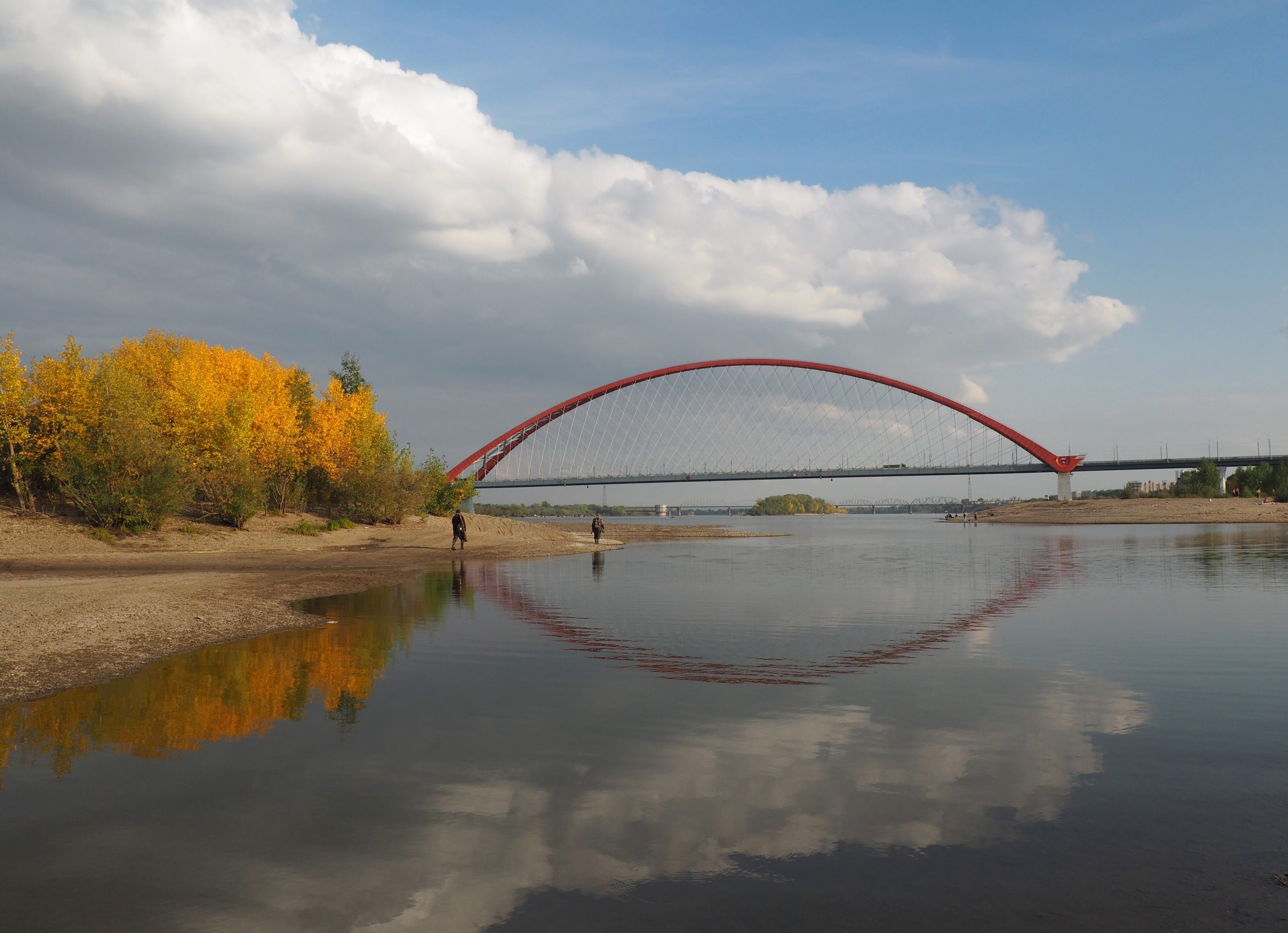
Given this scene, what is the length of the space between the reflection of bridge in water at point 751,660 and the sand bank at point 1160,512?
99011 mm

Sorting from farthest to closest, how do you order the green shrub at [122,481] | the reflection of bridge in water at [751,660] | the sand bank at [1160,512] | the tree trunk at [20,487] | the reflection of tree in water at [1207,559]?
the sand bank at [1160,512], the tree trunk at [20,487], the green shrub at [122,481], the reflection of tree in water at [1207,559], the reflection of bridge in water at [751,660]

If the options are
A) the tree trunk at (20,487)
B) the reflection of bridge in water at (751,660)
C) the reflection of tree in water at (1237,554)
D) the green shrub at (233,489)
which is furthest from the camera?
the green shrub at (233,489)

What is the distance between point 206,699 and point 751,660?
7.62m

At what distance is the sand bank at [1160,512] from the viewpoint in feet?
334

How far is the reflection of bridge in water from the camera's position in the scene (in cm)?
1145

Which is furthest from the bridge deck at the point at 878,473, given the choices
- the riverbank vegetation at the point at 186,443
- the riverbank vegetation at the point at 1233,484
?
the riverbank vegetation at the point at 186,443

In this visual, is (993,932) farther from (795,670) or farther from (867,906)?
(795,670)

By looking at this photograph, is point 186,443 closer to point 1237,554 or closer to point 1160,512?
point 1237,554

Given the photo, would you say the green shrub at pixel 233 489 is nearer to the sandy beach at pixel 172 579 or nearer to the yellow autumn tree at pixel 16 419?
the sandy beach at pixel 172 579

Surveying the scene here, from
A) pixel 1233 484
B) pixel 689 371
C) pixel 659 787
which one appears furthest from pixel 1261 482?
pixel 659 787

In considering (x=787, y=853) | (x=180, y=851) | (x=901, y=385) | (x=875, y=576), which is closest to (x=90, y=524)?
(x=875, y=576)

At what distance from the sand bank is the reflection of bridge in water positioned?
99.0m

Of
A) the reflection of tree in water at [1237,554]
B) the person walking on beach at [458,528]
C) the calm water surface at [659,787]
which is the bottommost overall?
the reflection of tree in water at [1237,554]

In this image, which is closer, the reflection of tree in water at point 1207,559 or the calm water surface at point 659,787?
the calm water surface at point 659,787
